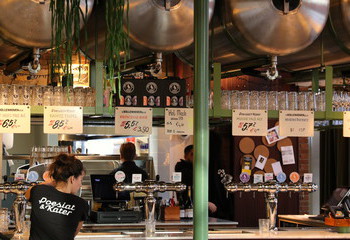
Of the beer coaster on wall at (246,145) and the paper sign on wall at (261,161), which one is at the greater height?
the beer coaster on wall at (246,145)

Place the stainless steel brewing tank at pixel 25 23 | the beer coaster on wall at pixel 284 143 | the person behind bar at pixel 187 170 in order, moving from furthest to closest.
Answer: the beer coaster on wall at pixel 284 143
the person behind bar at pixel 187 170
the stainless steel brewing tank at pixel 25 23

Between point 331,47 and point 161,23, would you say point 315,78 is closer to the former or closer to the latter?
point 331,47

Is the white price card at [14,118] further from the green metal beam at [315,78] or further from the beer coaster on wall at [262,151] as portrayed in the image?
the beer coaster on wall at [262,151]

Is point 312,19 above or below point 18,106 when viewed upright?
above

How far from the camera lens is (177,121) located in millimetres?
5027

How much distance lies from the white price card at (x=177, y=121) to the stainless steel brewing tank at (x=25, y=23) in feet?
3.46

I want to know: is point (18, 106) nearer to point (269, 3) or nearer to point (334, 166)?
point (269, 3)

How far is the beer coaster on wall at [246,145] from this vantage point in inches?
320

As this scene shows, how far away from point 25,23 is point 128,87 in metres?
1.00

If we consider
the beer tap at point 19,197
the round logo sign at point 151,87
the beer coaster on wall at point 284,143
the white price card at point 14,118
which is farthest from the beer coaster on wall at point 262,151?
the white price card at point 14,118

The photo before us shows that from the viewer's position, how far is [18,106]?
4719mm

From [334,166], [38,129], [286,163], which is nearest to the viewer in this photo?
[286,163]

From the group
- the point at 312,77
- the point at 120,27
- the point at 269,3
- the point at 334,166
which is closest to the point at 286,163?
the point at 334,166

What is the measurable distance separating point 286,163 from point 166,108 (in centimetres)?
370
